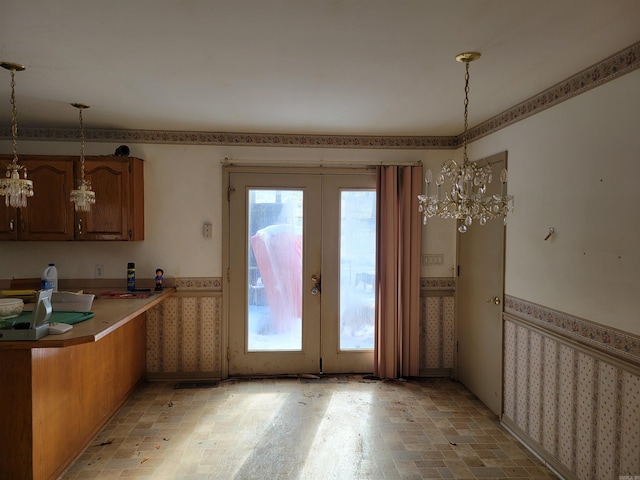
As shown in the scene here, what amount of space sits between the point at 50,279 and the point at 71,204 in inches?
27.6

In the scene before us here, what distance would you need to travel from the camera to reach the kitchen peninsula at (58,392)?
7.47 feet

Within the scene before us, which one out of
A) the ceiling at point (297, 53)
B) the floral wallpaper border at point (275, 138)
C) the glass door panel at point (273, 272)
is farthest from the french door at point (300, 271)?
the ceiling at point (297, 53)

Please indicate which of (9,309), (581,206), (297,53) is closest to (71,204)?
(9,309)

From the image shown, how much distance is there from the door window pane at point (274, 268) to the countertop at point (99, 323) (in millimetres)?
891

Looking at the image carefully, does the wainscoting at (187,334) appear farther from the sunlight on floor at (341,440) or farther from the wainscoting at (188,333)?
the sunlight on floor at (341,440)

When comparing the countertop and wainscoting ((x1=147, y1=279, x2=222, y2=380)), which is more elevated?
the countertop

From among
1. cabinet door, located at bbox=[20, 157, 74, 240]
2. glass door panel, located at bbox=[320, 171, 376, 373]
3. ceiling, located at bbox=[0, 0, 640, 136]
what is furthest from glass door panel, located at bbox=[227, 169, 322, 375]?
cabinet door, located at bbox=[20, 157, 74, 240]

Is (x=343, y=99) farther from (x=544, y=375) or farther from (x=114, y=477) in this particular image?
(x=114, y=477)

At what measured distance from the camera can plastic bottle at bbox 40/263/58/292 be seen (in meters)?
3.71

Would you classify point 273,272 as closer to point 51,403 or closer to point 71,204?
point 71,204

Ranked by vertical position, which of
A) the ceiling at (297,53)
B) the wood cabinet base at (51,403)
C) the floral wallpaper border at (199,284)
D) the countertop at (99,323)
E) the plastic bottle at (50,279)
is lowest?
the wood cabinet base at (51,403)

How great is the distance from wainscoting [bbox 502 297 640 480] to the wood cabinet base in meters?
3.17

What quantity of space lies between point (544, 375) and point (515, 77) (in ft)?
6.59

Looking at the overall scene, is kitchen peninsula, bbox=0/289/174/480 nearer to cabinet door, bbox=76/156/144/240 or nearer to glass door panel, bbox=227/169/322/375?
cabinet door, bbox=76/156/144/240
